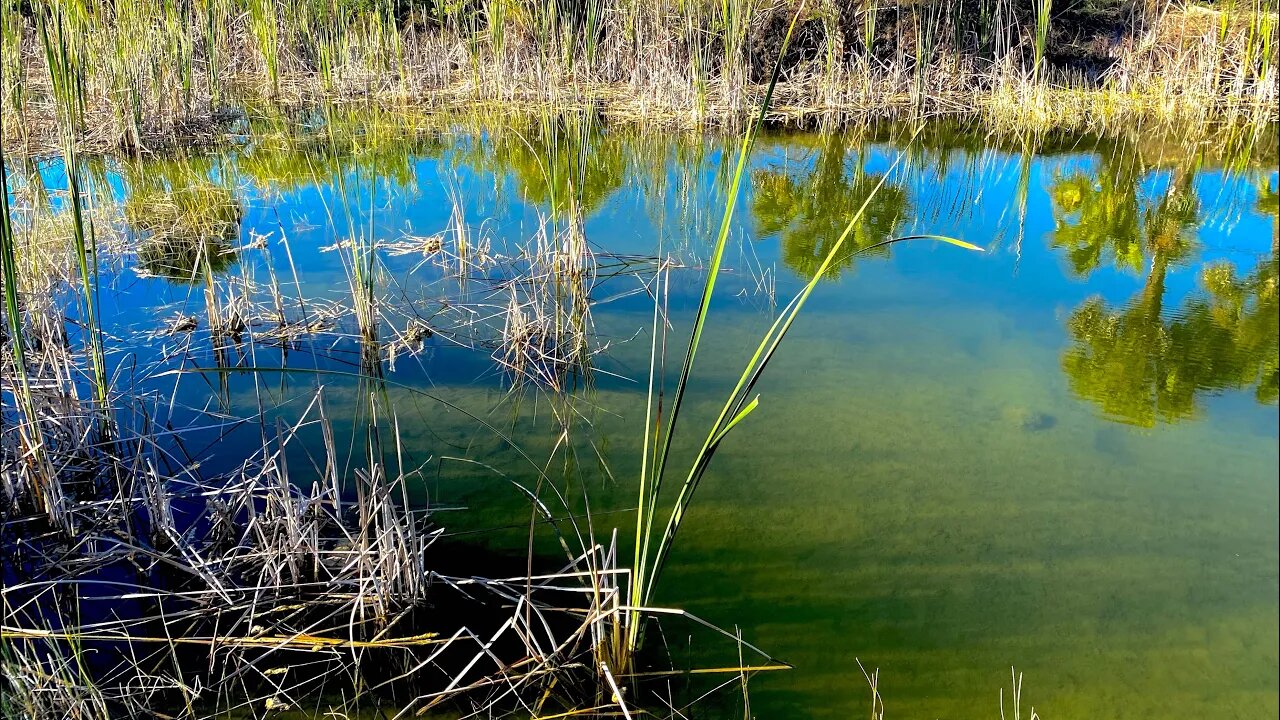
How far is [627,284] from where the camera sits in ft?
9.94

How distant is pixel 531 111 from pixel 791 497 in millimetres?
4284

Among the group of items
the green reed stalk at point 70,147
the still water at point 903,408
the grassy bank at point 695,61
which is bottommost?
the still water at point 903,408

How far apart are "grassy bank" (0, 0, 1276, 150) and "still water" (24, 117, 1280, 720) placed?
1227 mm

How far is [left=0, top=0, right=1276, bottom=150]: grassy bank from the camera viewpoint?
199 inches

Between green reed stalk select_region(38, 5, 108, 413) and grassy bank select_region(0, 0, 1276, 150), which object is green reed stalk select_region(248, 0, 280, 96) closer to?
grassy bank select_region(0, 0, 1276, 150)

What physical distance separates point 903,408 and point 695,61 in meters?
3.65

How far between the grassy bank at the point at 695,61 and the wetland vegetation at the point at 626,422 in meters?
0.15

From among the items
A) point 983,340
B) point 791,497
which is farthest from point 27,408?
point 983,340

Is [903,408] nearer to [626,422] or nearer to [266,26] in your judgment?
[626,422]

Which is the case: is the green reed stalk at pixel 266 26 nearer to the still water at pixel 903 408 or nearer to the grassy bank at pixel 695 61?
the grassy bank at pixel 695 61

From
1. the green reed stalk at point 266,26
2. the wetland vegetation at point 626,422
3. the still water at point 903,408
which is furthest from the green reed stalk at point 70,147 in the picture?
the green reed stalk at point 266,26

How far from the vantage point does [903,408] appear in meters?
2.30

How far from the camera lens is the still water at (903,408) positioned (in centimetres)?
155

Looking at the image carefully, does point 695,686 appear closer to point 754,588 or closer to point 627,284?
point 754,588
